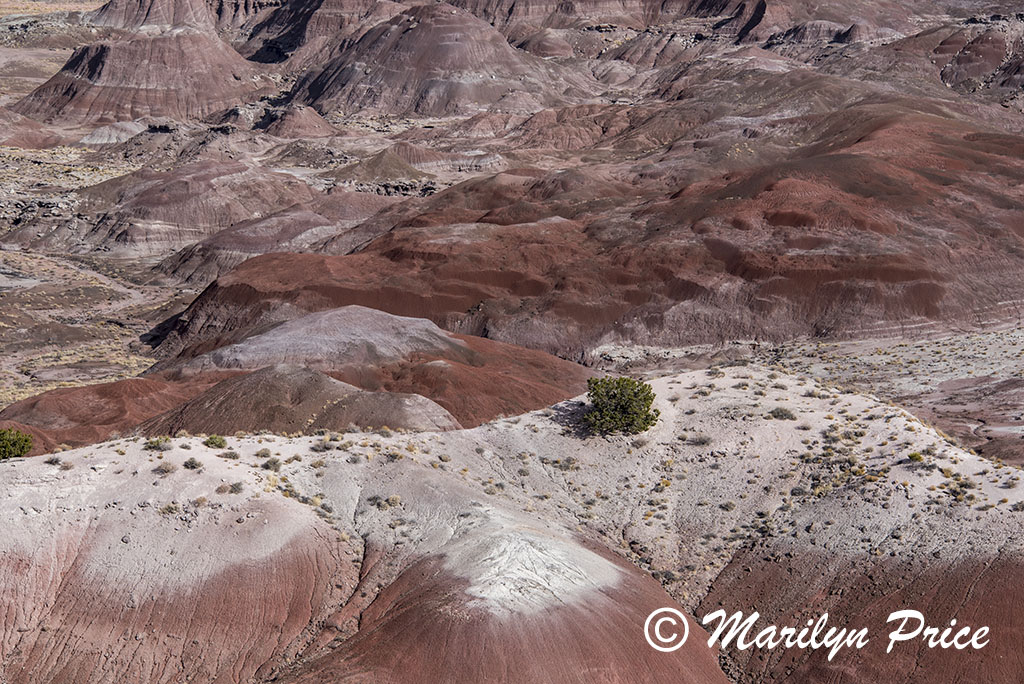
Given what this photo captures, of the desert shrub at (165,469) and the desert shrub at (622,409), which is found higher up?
the desert shrub at (165,469)

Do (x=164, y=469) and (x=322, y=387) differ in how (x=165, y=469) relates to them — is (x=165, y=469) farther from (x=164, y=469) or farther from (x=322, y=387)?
(x=322, y=387)

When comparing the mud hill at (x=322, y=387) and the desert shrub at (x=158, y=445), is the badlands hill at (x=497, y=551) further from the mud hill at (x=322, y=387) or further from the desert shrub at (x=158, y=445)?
the mud hill at (x=322, y=387)

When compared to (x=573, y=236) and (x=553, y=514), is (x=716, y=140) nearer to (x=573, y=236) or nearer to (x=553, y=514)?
(x=573, y=236)

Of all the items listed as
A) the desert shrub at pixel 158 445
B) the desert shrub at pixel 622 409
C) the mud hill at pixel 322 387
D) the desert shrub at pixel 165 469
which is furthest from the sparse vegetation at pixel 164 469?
the desert shrub at pixel 622 409

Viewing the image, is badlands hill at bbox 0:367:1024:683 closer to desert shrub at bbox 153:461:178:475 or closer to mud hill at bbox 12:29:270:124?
desert shrub at bbox 153:461:178:475

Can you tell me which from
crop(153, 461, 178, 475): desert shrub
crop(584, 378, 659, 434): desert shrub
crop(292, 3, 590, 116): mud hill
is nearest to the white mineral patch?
crop(584, 378, 659, 434): desert shrub

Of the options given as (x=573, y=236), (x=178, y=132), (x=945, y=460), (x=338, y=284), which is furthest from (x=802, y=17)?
(x=945, y=460)
